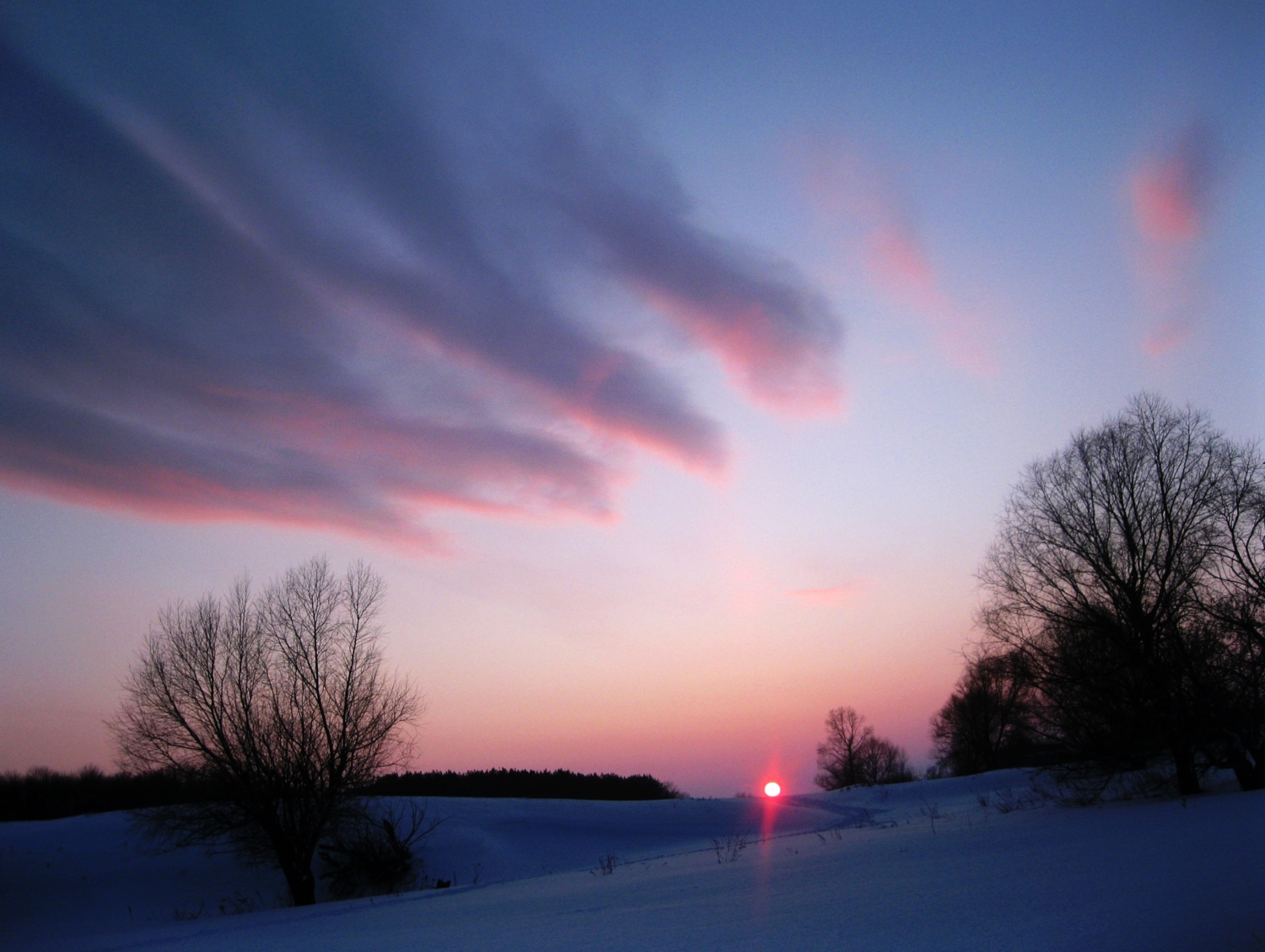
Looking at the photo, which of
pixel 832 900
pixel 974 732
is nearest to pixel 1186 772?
pixel 832 900

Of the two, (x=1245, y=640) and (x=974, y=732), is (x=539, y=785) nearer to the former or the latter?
(x=974, y=732)

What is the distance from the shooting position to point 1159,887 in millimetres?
7273

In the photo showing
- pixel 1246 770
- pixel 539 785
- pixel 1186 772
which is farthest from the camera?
pixel 539 785

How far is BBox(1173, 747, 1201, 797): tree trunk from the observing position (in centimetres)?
1688

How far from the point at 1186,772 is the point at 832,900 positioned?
1341cm

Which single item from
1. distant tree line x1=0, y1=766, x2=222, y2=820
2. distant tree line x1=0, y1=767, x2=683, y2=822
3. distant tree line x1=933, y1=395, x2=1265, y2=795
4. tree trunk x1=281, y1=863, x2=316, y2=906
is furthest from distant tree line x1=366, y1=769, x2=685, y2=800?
distant tree line x1=933, y1=395, x2=1265, y2=795

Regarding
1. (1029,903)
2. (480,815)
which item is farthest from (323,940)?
(480,815)

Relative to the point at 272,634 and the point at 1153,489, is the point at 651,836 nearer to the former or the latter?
the point at 272,634

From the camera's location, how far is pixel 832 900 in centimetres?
838

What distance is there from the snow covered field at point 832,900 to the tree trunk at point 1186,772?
4.87 feet

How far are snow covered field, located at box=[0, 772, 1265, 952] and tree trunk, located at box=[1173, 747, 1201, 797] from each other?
1.49 m

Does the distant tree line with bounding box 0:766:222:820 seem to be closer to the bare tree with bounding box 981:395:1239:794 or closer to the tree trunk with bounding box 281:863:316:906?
the tree trunk with bounding box 281:863:316:906

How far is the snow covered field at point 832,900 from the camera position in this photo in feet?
21.4

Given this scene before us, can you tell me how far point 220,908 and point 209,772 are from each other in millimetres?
4396
